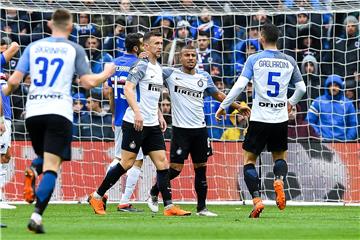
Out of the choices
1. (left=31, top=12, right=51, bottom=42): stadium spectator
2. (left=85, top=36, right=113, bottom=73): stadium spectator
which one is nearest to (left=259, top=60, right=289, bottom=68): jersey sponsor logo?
(left=85, top=36, right=113, bottom=73): stadium spectator

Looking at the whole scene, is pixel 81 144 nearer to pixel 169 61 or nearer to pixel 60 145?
pixel 169 61

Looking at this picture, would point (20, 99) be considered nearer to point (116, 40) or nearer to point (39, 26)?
point (39, 26)

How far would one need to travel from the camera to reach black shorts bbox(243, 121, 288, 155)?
1267 centimetres

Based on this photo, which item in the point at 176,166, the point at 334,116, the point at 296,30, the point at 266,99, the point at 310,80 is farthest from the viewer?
the point at 296,30

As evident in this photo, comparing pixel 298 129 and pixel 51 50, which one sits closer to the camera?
pixel 51 50

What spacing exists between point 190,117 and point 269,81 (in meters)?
1.23

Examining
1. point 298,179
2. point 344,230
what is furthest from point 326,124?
point 344,230

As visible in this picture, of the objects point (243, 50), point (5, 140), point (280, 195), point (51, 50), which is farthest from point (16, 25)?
point (51, 50)

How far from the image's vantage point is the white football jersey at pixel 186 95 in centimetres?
1326

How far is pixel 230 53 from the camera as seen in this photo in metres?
19.7

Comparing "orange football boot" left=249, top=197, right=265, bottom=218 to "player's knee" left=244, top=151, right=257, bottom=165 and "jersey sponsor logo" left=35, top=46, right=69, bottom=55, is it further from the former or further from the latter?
"jersey sponsor logo" left=35, top=46, right=69, bottom=55

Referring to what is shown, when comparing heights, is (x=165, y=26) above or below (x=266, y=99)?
above

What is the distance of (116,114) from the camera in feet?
48.1

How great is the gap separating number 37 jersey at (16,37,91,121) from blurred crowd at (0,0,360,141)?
8.16 meters
